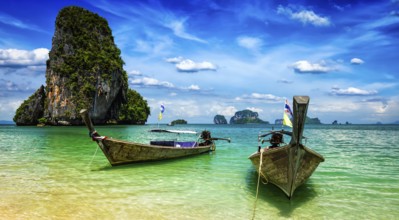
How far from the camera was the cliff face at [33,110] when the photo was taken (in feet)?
265

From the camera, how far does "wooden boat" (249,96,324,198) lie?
6.59 meters

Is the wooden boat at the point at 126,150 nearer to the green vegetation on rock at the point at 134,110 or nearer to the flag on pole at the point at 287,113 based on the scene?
the flag on pole at the point at 287,113

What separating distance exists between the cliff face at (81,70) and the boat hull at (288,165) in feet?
233

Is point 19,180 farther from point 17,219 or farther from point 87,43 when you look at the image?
point 87,43

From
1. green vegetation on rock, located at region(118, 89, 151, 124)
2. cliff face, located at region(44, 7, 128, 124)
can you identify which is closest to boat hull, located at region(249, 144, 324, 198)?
cliff face, located at region(44, 7, 128, 124)

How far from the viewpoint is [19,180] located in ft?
33.7

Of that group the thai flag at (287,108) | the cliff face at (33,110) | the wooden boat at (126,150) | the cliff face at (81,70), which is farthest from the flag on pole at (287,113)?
the cliff face at (33,110)

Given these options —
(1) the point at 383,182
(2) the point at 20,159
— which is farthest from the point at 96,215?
(2) the point at 20,159

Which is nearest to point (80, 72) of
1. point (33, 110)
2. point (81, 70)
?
point (81, 70)

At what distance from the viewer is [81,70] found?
76.9m

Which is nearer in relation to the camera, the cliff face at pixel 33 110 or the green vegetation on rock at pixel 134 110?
the cliff face at pixel 33 110

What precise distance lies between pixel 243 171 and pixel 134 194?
5690 millimetres

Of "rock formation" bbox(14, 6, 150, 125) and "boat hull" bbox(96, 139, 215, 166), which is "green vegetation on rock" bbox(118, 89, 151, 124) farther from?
"boat hull" bbox(96, 139, 215, 166)

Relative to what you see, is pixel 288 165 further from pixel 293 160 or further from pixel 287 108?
pixel 287 108
